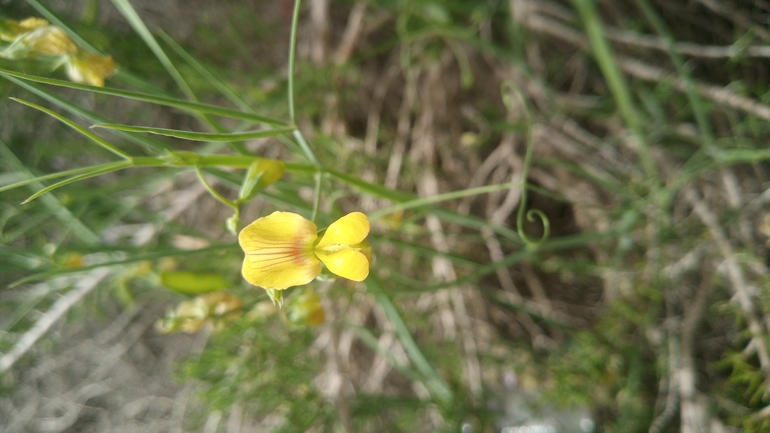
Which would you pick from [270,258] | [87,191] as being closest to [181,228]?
[87,191]

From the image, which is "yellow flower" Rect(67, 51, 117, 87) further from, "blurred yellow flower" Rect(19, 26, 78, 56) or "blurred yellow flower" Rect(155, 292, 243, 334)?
"blurred yellow flower" Rect(155, 292, 243, 334)

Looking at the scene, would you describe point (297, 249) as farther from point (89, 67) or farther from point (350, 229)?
point (89, 67)

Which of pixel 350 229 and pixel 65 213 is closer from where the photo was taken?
pixel 350 229

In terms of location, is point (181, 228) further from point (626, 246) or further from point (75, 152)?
point (626, 246)

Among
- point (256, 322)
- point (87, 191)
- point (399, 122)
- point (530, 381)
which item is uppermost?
point (87, 191)

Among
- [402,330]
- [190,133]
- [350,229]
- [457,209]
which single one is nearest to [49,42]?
[190,133]

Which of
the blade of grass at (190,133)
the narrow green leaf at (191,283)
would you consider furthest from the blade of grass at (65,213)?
the blade of grass at (190,133)

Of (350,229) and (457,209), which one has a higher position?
(350,229)
